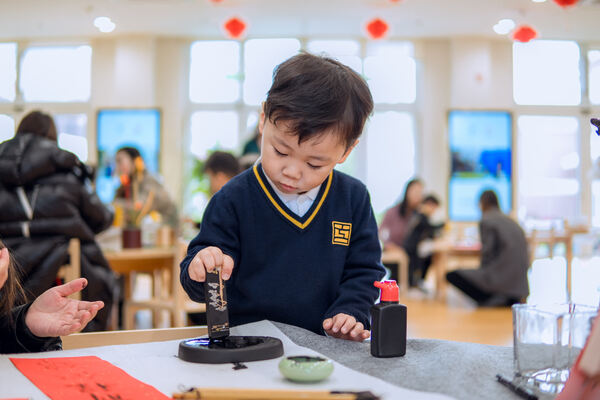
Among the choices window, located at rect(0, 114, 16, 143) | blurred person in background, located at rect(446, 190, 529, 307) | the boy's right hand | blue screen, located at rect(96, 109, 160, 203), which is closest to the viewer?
the boy's right hand

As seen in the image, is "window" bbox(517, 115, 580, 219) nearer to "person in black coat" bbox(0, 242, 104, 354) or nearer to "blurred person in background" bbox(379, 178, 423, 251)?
"blurred person in background" bbox(379, 178, 423, 251)

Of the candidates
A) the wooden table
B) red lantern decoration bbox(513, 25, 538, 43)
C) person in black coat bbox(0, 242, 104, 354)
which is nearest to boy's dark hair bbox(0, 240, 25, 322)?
person in black coat bbox(0, 242, 104, 354)

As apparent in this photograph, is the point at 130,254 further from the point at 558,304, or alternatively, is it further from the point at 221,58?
the point at 221,58

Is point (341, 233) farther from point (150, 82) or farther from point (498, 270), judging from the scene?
point (150, 82)

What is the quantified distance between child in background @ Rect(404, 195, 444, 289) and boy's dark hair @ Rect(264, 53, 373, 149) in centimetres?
582

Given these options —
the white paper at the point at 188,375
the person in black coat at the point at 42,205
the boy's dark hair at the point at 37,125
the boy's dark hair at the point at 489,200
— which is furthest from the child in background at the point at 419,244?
the white paper at the point at 188,375

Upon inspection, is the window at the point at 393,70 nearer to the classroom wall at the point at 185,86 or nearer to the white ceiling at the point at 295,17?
the classroom wall at the point at 185,86

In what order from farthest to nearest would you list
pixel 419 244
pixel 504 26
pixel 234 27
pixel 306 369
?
pixel 504 26 → pixel 234 27 → pixel 419 244 → pixel 306 369

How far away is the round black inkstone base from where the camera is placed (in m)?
0.84

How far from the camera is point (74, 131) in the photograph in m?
9.57

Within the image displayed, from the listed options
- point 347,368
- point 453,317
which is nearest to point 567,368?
point 347,368

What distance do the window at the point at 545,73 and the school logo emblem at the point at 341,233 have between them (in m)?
9.12

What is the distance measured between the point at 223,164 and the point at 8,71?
7571 mm

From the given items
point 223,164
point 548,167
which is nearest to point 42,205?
point 223,164
